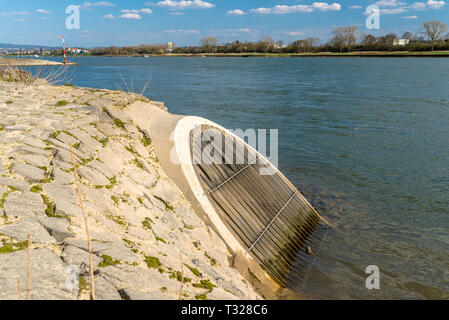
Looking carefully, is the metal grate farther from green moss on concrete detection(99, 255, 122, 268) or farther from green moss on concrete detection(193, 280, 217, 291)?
green moss on concrete detection(99, 255, 122, 268)

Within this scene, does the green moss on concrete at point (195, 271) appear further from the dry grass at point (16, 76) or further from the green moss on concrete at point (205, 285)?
the dry grass at point (16, 76)

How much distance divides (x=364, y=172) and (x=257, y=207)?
7899 millimetres

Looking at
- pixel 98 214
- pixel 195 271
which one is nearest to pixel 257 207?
pixel 195 271

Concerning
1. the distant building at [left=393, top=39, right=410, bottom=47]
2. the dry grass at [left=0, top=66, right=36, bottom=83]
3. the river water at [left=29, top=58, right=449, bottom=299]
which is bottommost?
the river water at [left=29, top=58, right=449, bottom=299]

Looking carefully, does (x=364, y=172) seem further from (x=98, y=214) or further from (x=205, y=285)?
(x=98, y=214)

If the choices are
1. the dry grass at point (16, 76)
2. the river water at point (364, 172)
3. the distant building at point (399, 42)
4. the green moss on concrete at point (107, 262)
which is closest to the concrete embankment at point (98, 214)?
the green moss on concrete at point (107, 262)

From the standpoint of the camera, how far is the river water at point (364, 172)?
7.42 metres

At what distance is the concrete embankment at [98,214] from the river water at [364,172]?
2.65 metres

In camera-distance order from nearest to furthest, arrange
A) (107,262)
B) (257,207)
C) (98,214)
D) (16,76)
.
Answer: (107,262) < (98,214) < (257,207) < (16,76)

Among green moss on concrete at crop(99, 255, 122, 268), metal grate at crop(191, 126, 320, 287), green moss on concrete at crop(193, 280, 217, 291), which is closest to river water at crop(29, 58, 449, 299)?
metal grate at crop(191, 126, 320, 287)

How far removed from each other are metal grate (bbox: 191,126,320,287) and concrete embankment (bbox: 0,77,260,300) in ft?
2.65

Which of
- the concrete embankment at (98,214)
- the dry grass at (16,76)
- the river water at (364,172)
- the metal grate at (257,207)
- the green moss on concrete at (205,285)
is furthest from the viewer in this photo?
the dry grass at (16,76)

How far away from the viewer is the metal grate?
6.71 meters

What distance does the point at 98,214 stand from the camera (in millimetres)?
4582
